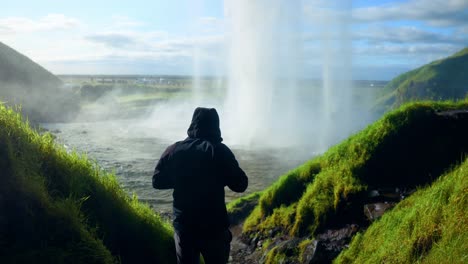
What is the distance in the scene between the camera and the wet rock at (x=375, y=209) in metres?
7.95

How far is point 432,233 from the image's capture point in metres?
5.32

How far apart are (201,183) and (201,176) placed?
0.32ft

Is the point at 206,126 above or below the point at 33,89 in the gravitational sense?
below

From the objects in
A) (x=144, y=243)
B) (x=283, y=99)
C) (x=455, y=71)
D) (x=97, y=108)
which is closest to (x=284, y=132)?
(x=283, y=99)

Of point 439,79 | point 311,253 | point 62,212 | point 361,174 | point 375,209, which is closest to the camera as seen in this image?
point 62,212

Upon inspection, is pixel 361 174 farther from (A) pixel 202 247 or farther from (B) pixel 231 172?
(A) pixel 202 247

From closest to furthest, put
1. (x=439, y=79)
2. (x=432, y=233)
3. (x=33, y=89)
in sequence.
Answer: (x=432, y=233)
(x=33, y=89)
(x=439, y=79)

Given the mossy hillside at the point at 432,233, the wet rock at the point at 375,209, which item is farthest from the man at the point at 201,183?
the wet rock at the point at 375,209

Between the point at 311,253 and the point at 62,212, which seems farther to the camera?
the point at 311,253

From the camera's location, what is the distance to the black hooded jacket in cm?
523

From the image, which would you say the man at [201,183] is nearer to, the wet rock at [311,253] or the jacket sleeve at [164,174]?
the jacket sleeve at [164,174]

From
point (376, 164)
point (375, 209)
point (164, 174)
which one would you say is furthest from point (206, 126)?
point (376, 164)

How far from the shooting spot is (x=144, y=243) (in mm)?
6621

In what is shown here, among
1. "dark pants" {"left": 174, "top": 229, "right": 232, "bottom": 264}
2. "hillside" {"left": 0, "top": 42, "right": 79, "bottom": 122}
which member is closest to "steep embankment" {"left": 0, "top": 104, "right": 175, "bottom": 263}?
"dark pants" {"left": 174, "top": 229, "right": 232, "bottom": 264}
